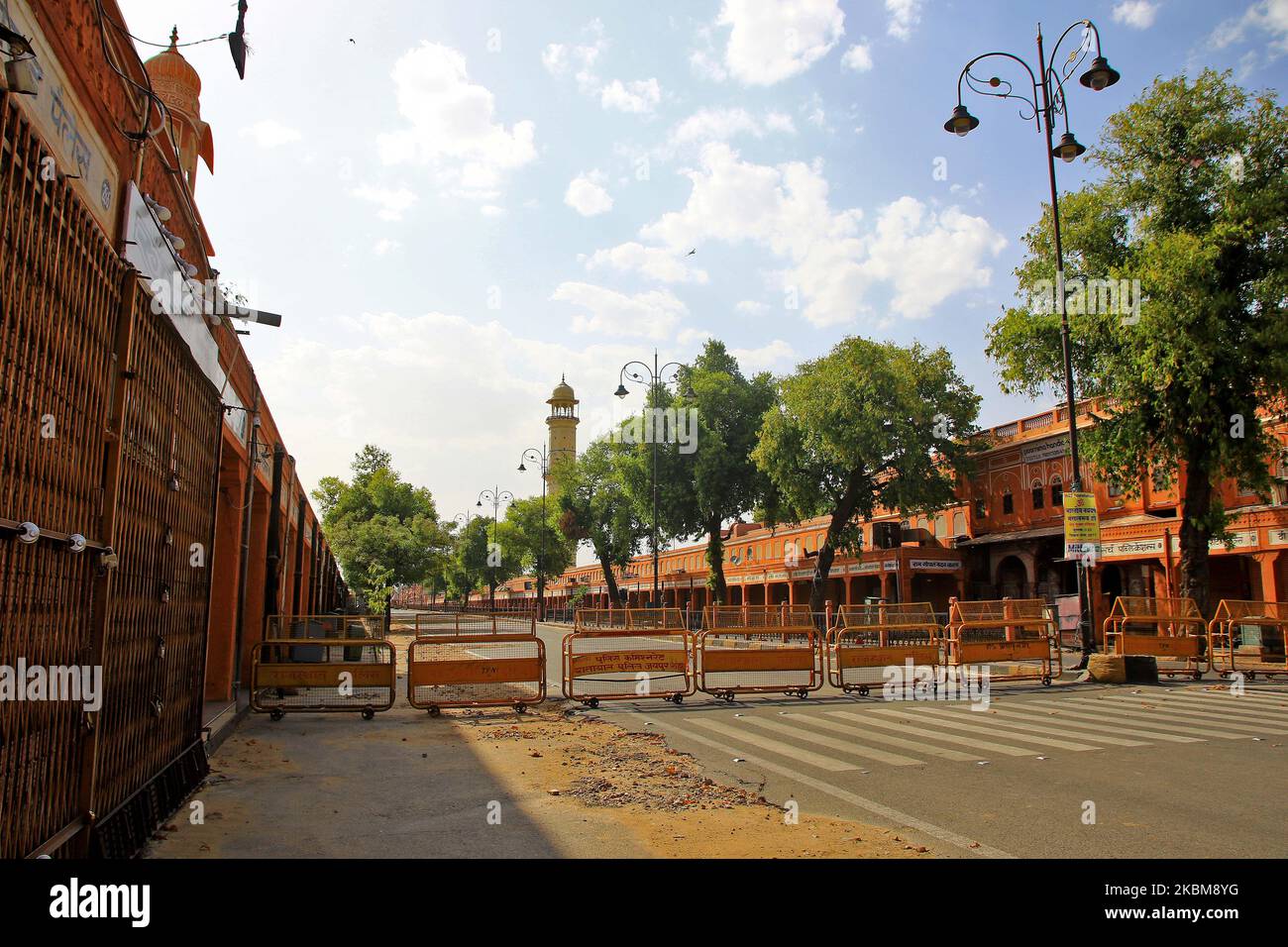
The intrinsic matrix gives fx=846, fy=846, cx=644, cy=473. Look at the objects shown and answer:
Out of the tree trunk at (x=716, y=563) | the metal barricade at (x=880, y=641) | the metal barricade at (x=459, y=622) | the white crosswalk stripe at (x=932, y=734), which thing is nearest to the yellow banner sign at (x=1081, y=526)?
the metal barricade at (x=880, y=641)

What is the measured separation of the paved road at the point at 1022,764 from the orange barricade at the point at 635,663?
488 millimetres

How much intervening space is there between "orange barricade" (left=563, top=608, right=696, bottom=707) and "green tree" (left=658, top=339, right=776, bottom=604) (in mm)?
32660

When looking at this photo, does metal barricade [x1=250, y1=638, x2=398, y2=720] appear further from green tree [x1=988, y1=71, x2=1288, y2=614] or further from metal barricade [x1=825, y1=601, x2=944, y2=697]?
green tree [x1=988, y1=71, x2=1288, y2=614]

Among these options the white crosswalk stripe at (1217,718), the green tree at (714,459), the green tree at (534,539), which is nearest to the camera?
the white crosswalk stripe at (1217,718)

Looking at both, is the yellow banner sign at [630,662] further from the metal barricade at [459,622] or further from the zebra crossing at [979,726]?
the zebra crossing at [979,726]

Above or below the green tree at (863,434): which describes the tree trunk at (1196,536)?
below

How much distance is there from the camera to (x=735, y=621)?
1812 centimetres

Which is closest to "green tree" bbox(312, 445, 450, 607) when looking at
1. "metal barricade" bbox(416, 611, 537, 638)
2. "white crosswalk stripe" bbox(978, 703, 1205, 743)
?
"metal barricade" bbox(416, 611, 537, 638)

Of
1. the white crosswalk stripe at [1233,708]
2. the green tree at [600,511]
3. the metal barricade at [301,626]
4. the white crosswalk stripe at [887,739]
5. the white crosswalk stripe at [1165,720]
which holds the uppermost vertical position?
the green tree at [600,511]

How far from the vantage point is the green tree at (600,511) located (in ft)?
208

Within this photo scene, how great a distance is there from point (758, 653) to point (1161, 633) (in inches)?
442

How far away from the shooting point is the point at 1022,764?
29.1ft

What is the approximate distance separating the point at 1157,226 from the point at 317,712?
86.6 ft

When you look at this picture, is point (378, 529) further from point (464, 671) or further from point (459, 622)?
point (464, 671)
